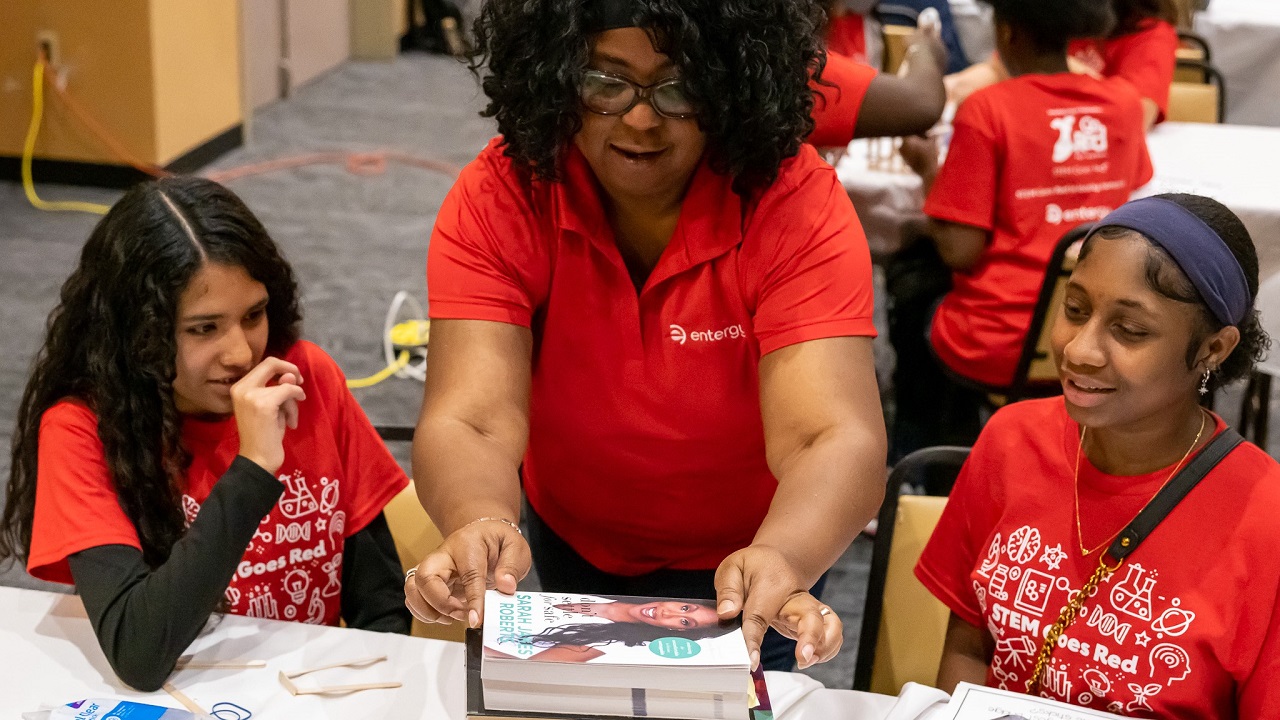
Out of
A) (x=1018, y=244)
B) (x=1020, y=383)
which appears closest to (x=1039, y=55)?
(x=1018, y=244)

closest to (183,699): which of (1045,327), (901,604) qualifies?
(901,604)

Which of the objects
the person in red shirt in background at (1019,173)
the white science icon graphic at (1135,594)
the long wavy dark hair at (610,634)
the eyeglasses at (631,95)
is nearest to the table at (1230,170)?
the person in red shirt in background at (1019,173)

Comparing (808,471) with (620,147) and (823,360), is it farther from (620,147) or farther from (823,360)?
(620,147)

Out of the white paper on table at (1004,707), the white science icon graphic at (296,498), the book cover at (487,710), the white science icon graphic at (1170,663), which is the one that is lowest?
the white science icon graphic at (296,498)

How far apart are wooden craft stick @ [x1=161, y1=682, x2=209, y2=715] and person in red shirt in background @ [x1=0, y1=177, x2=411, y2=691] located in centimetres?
6

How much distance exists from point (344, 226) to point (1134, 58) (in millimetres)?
3327

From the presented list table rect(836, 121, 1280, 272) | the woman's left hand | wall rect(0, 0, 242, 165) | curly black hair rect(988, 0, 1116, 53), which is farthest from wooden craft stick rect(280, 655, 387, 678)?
wall rect(0, 0, 242, 165)

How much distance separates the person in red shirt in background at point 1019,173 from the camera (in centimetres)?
308

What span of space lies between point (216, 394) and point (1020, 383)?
6.42 feet

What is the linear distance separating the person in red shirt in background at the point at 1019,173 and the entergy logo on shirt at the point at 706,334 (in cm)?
165

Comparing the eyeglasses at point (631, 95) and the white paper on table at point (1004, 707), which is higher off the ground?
the eyeglasses at point (631, 95)

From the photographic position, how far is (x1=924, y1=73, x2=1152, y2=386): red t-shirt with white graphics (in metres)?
3.08

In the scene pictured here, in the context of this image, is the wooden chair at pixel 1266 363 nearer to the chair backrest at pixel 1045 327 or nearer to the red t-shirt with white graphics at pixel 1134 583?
the chair backrest at pixel 1045 327

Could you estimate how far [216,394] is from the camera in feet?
6.25
